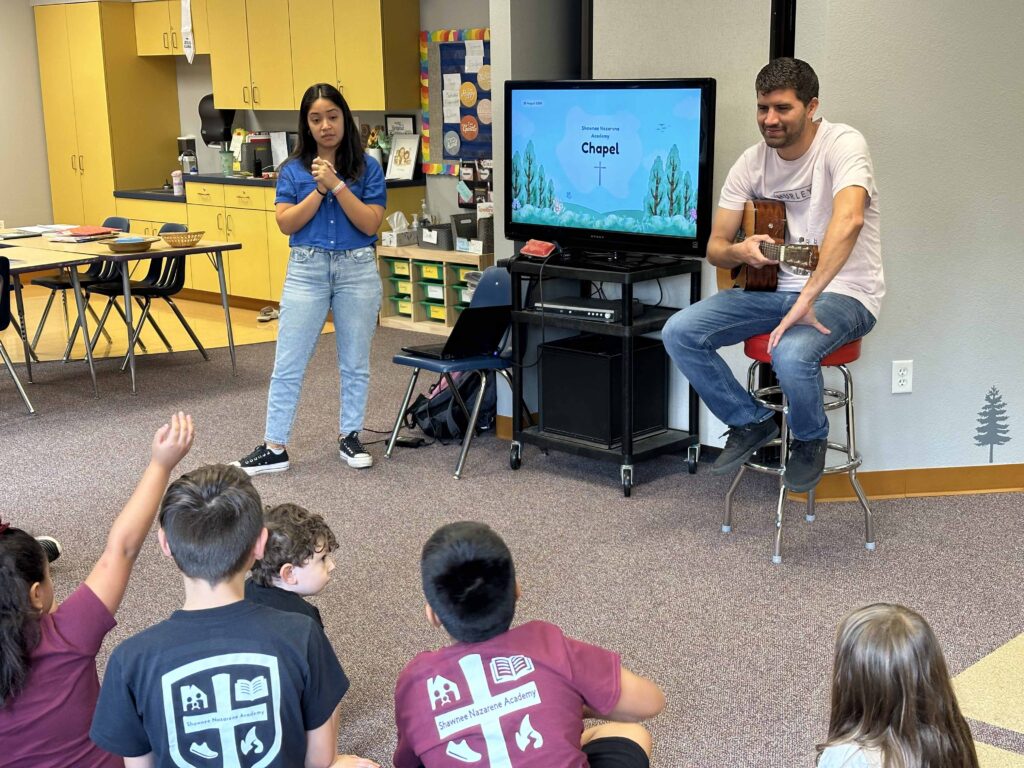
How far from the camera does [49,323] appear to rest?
788 cm

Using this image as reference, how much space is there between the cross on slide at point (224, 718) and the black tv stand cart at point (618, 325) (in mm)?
2619

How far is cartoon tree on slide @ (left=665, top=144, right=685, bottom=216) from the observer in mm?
4328

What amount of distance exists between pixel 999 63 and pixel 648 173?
125cm

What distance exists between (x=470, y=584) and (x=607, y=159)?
10.0ft

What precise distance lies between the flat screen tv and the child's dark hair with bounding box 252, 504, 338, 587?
7.71 ft

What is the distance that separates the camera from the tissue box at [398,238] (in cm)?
744

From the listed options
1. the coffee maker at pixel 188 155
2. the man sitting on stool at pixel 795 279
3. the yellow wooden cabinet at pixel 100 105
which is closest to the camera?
the man sitting on stool at pixel 795 279

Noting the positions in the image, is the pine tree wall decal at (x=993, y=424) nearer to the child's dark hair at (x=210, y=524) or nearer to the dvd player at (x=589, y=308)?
the dvd player at (x=589, y=308)

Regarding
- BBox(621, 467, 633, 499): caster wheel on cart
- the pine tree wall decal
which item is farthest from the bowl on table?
the pine tree wall decal

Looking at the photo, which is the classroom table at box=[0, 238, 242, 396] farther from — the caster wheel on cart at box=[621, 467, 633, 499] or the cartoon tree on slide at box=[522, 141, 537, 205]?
the caster wheel on cart at box=[621, 467, 633, 499]

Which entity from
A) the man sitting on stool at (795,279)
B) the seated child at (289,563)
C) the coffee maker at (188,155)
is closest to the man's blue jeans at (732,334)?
the man sitting on stool at (795,279)

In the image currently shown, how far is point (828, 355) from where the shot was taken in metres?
3.48

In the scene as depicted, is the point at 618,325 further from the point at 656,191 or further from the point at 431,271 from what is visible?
the point at 431,271

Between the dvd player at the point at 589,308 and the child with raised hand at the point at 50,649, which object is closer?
the child with raised hand at the point at 50,649
